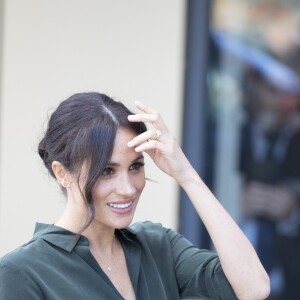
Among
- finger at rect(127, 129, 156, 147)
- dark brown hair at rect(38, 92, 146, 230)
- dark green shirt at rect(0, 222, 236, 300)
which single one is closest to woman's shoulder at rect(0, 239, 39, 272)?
dark green shirt at rect(0, 222, 236, 300)

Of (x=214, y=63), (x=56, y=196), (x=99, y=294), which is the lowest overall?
(x=56, y=196)

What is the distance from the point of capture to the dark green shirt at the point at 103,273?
2.37 meters

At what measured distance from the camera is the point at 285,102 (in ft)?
17.3

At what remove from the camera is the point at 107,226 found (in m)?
2.62

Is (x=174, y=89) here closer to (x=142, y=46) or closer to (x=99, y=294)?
(x=142, y=46)

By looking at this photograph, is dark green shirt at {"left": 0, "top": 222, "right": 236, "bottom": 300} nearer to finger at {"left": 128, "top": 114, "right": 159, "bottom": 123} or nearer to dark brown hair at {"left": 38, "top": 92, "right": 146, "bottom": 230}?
dark brown hair at {"left": 38, "top": 92, "right": 146, "bottom": 230}

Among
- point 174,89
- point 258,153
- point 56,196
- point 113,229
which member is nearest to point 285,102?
point 258,153

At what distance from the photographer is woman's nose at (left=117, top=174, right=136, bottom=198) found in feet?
8.14

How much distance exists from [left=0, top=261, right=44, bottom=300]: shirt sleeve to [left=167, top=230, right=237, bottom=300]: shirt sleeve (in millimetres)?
534

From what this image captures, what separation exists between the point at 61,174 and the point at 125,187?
7.5 inches

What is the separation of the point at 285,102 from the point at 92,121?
2923 mm

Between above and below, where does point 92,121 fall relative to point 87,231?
above

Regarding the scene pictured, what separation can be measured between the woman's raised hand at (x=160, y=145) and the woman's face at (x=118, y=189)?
0.03 metres

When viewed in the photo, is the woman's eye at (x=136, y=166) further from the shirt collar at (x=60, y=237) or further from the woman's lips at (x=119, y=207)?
the shirt collar at (x=60, y=237)
